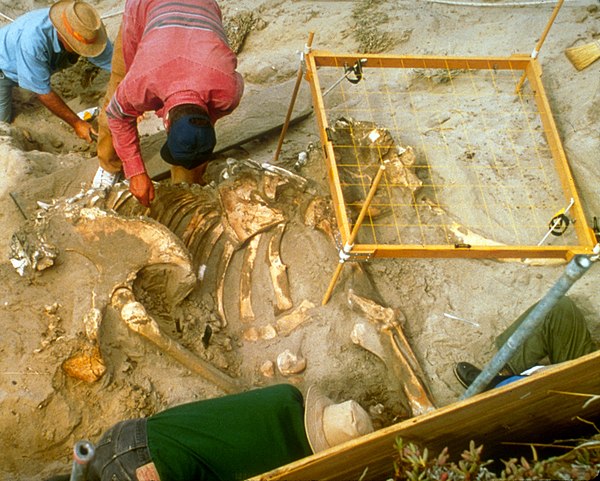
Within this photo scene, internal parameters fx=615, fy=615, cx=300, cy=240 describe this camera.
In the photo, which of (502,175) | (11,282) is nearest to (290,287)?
(11,282)

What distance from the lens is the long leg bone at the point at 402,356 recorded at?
110 inches

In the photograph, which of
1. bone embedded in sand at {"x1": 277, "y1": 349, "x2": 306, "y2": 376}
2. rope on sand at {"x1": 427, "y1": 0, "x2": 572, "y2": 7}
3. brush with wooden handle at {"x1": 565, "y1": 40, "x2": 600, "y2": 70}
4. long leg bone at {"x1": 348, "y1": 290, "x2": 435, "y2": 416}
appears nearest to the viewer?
long leg bone at {"x1": 348, "y1": 290, "x2": 435, "y2": 416}

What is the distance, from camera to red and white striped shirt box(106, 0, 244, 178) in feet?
9.75

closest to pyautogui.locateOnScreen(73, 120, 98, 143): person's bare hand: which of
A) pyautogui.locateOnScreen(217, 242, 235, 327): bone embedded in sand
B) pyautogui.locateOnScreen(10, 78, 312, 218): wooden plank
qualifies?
pyautogui.locateOnScreen(10, 78, 312, 218): wooden plank

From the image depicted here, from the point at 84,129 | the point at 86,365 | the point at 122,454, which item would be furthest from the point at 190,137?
the point at 84,129

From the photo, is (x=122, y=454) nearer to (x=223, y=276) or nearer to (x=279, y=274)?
(x=223, y=276)

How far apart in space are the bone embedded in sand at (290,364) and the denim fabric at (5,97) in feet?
10.1

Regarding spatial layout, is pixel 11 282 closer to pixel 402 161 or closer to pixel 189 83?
pixel 189 83

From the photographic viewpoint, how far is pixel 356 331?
9.77 ft

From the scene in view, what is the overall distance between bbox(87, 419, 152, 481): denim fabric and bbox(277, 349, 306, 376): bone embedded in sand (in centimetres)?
88

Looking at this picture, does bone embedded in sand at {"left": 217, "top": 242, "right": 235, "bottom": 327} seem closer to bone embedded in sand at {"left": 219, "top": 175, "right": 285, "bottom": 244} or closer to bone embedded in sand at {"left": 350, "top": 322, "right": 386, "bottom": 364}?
bone embedded in sand at {"left": 219, "top": 175, "right": 285, "bottom": 244}

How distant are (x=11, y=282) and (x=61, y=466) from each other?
849 millimetres

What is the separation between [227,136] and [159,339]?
6.40 ft

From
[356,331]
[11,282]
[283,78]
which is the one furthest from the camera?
[283,78]
